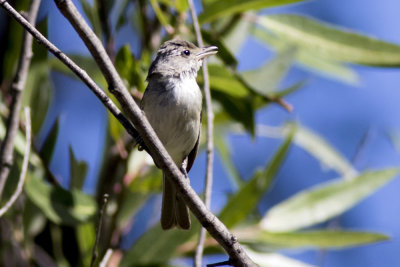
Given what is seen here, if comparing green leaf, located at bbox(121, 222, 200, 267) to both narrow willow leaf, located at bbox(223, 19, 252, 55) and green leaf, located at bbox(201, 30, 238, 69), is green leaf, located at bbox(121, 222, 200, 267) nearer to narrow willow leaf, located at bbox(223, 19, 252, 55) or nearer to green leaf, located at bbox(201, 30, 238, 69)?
green leaf, located at bbox(201, 30, 238, 69)

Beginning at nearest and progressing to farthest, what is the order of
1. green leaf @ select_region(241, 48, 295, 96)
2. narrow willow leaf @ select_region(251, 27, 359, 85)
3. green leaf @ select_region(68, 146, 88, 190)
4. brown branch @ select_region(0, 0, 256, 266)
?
brown branch @ select_region(0, 0, 256, 266)
green leaf @ select_region(68, 146, 88, 190)
green leaf @ select_region(241, 48, 295, 96)
narrow willow leaf @ select_region(251, 27, 359, 85)

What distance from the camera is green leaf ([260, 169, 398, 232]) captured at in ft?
10.9

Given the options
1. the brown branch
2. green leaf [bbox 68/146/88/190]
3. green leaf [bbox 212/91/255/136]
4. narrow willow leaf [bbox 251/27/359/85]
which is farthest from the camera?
narrow willow leaf [bbox 251/27/359/85]

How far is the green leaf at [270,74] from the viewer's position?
135 inches

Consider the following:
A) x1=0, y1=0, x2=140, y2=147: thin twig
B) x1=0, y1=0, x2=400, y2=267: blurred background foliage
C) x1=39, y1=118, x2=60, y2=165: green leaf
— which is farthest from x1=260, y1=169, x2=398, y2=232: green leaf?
x1=0, y1=0, x2=140, y2=147: thin twig

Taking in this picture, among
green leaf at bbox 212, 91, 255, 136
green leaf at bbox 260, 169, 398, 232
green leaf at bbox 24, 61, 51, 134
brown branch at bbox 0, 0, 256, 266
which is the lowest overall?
brown branch at bbox 0, 0, 256, 266

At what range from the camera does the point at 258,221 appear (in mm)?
3367

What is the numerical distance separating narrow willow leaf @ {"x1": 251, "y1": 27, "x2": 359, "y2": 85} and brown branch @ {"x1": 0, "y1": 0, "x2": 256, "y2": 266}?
2366 millimetres

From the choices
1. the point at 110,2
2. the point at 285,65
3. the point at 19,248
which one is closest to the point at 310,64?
the point at 285,65

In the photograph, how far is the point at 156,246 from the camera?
298 centimetres

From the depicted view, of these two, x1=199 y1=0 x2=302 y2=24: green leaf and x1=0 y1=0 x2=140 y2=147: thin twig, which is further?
x1=199 y1=0 x2=302 y2=24: green leaf

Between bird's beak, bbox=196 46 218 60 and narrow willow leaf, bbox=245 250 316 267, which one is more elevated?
bird's beak, bbox=196 46 218 60

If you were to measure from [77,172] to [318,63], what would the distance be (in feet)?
5.79

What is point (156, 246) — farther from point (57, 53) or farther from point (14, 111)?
point (57, 53)
